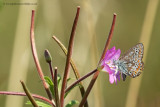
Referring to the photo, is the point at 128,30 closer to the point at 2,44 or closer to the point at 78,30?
the point at 78,30

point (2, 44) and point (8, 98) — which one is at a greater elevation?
point (2, 44)

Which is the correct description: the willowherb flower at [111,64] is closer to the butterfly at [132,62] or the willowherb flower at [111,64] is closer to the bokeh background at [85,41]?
the butterfly at [132,62]

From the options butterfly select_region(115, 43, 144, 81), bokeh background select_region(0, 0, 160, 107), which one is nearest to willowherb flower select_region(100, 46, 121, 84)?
butterfly select_region(115, 43, 144, 81)

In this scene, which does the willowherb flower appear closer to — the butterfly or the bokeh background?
the butterfly

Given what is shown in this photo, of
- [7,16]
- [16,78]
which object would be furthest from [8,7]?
[16,78]

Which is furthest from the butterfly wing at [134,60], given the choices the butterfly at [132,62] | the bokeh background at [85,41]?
the bokeh background at [85,41]

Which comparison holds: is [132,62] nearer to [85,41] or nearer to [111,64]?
[111,64]
